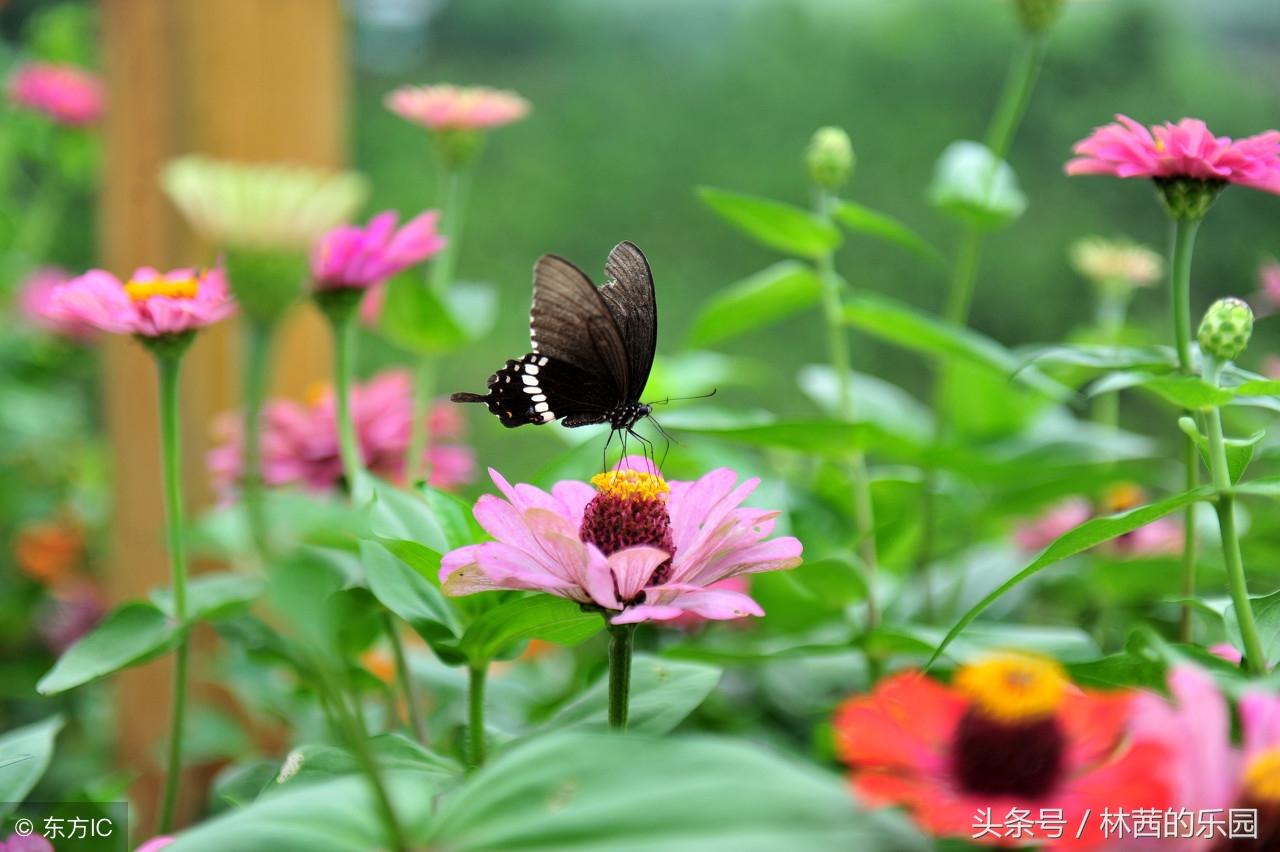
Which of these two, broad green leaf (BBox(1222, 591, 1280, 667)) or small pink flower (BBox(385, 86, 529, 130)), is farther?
small pink flower (BBox(385, 86, 529, 130))

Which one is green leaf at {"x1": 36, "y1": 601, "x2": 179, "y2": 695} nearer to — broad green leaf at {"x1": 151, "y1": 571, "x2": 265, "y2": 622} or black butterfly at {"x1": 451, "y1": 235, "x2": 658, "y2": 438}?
broad green leaf at {"x1": 151, "y1": 571, "x2": 265, "y2": 622}

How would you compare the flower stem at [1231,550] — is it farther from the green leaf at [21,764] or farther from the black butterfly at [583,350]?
the green leaf at [21,764]

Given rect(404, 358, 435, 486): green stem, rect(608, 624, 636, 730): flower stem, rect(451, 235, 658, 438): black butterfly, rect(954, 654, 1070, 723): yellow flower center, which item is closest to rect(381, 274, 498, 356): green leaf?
rect(404, 358, 435, 486): green stem

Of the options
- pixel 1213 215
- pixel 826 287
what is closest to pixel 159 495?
pixel 826 287

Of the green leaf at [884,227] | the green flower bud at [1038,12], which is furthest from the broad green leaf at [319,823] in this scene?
the green flower bud at [1038,12]

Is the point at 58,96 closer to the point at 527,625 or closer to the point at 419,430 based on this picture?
the point at 419,430
